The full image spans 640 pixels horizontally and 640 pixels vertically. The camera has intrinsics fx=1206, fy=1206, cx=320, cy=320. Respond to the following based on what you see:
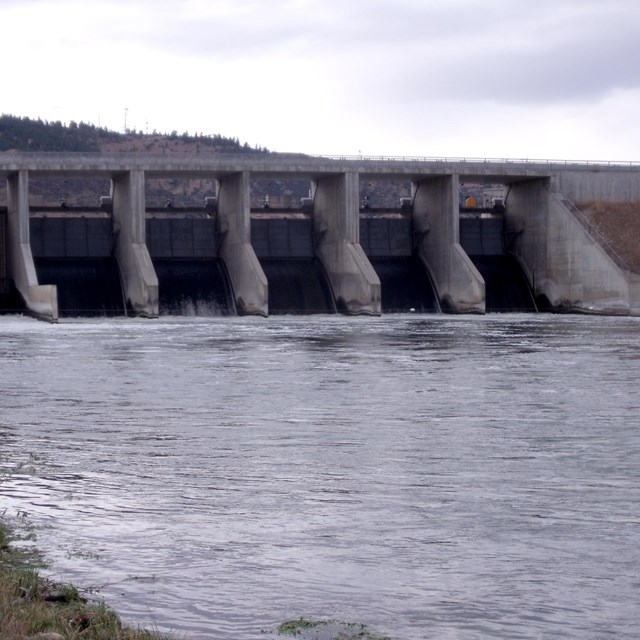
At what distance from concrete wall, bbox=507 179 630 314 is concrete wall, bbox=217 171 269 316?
1312 cm

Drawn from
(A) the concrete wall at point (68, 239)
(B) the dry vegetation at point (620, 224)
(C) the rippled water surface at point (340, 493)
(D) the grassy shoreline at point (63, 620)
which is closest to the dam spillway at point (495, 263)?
(B) the dry vegetation at point (620, 224)

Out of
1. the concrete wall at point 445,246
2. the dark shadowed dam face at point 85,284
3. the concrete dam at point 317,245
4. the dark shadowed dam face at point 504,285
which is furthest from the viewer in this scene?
the dark shadowed dam face at point 504,285

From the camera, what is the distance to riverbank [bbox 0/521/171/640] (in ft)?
20.2

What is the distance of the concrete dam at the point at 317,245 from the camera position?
1859 inches

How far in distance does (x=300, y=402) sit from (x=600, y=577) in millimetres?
10850

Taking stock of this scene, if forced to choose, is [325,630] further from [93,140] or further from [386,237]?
[93,140]

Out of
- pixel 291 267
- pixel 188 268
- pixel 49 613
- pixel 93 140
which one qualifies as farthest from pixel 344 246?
pixel 93 140

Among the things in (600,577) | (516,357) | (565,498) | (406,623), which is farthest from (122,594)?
(516,357)

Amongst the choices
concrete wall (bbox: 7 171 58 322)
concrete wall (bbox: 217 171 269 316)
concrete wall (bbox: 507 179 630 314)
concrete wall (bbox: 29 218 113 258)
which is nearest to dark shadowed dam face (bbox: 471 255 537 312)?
concrete wall (bbox: 507 179 630 314)

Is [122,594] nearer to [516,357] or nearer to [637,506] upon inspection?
[637,506]

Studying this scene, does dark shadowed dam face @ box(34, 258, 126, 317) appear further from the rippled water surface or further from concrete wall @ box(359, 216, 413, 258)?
the rippled water surface

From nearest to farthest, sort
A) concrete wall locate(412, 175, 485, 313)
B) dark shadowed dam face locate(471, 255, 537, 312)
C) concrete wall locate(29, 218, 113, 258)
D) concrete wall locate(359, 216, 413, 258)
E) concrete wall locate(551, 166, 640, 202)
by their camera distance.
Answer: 1. concrete wall locate(412, 175, 485, 313)
2. concrete wall locate(29, 218, 113, 258)
3. dark shadowed dam face locate(471, 255, 537, 312)
4. concrete wall locate(551, 166, 640, 202)
5. concrete wall locate(359, 216, 413, 258)

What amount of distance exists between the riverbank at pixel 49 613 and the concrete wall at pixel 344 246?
39505 millimetres

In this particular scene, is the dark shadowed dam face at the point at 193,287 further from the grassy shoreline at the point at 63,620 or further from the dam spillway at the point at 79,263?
the grassy shoreline at the point at 63,620
